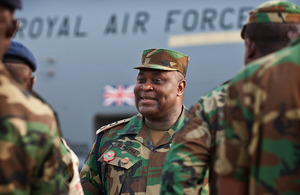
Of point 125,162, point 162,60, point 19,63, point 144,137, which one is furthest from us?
point 162,60

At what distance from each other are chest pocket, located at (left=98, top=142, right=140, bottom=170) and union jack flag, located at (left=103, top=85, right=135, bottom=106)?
857 centimetres

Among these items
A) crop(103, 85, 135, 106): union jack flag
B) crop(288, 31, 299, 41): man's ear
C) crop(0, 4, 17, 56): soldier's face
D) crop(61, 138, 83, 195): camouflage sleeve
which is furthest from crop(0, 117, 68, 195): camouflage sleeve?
crop(103, 85, 135, 106): union jack flag

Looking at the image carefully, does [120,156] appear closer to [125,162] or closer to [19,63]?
[125,162]

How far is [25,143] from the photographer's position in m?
1.95

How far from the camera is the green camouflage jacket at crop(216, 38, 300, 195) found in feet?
6.60

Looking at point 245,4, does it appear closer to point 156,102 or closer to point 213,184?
point 156,102

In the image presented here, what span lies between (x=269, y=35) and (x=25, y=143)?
123 centimetres

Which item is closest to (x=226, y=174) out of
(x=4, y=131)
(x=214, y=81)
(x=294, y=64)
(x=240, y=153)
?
(x=240, y=153)

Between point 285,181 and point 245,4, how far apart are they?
Answer: 1079 centimetres

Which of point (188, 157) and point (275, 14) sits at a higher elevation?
point (275, 14)

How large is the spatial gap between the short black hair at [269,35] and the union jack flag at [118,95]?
32.8ft

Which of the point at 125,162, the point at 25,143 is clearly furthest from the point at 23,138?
the point at 125,162

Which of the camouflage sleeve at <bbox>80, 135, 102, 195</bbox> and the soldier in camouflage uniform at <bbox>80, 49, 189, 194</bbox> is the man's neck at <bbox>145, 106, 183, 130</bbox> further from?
the camouflage sleeve at <bbox>80, 135, 102, 195</bbox>

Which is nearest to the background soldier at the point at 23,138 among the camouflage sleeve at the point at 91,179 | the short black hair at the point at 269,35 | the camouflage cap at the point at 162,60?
the short black hair at the point at 269,35
